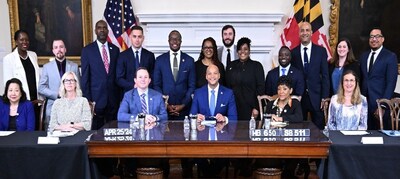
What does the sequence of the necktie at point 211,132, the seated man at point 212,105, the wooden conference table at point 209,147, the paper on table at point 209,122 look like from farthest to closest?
the seated man at point 212,105
the paper on table at point 209,122
the necktie at point 211,132
the wooden conference table at point 209,147

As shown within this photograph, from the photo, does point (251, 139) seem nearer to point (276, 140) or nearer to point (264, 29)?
point (276, 140)

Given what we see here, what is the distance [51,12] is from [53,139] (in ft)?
12.1

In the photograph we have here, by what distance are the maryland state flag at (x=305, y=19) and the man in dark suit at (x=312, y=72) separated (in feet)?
3.18

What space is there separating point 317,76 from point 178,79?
1.59 m

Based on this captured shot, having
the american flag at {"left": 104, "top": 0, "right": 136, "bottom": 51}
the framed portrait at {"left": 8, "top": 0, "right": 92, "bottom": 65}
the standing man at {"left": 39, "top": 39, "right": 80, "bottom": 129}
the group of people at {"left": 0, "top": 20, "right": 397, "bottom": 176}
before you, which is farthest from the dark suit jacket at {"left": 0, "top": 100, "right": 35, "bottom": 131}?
the framed portrait at {"left": 8, "top": 0, "right": 92, "bottom": 65}

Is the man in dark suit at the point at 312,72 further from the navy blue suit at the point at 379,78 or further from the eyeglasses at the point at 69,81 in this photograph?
the eyeglasses at the point at 69,81

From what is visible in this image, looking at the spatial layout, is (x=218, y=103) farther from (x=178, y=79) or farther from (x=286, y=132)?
(x=286, y=132)

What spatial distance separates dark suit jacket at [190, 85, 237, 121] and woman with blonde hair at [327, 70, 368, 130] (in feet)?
3.27

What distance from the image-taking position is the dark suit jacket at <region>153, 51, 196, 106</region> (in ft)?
15.7

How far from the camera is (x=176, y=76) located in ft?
15.8

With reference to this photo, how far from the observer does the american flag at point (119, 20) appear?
239 inches

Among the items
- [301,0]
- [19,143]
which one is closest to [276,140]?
[19,143]

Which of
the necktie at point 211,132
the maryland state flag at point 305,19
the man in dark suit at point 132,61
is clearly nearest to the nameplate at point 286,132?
the necktie at point 211,132

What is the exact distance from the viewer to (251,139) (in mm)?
3277
